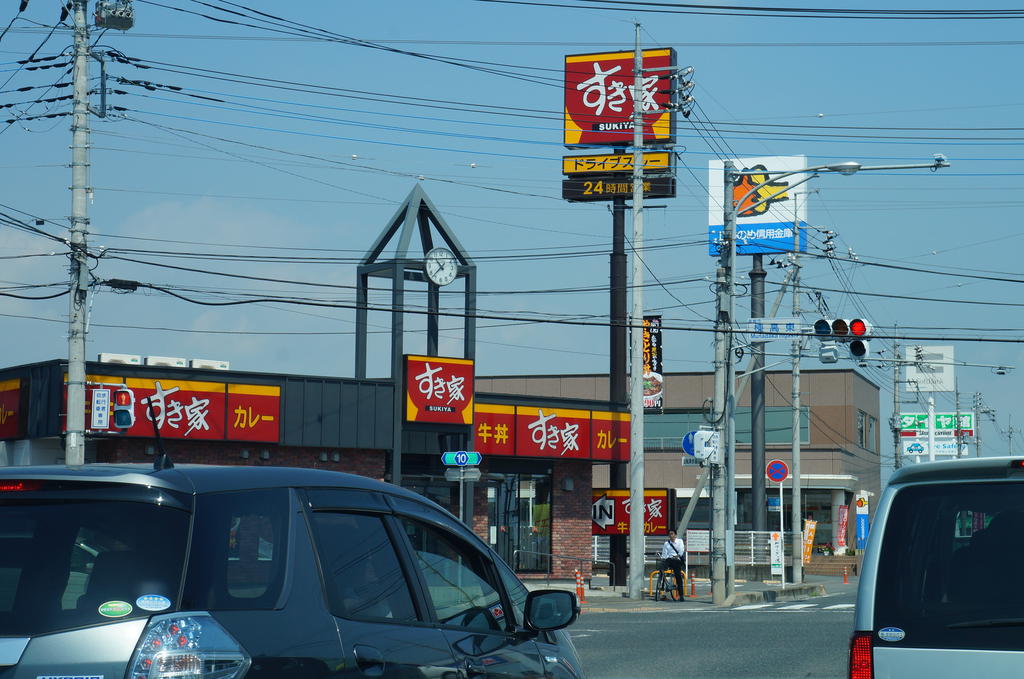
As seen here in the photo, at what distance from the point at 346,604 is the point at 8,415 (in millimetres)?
31033

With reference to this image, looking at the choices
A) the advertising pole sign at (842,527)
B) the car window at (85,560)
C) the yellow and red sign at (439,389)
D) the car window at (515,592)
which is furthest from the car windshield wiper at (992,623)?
the advertising pole sign at (842,527)

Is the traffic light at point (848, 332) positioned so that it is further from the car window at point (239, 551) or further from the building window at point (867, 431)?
the building window at point (867, 431)

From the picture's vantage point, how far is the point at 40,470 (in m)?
4.41

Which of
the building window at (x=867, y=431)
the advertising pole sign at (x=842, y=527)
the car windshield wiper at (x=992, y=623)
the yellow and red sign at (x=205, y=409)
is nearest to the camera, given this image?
the car windshield wiper at (x=992, y=623)

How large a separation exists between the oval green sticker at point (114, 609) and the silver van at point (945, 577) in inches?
131

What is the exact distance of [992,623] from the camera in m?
5.63

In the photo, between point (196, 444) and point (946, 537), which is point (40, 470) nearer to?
point (946, 537)

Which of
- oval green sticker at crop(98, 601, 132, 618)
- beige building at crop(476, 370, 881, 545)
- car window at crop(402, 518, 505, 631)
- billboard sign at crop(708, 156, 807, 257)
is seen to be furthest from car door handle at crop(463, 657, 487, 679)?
beige building at crop(476, 370, 881, 545)

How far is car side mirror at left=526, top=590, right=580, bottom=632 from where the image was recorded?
19.7 feet

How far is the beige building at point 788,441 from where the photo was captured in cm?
7144

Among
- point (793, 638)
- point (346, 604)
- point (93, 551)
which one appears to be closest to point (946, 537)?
point (346, 604)

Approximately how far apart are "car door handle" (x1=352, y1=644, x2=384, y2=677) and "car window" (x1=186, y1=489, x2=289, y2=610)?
429mm

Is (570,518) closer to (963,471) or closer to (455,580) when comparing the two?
(963,471)

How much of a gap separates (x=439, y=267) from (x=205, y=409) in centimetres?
842
